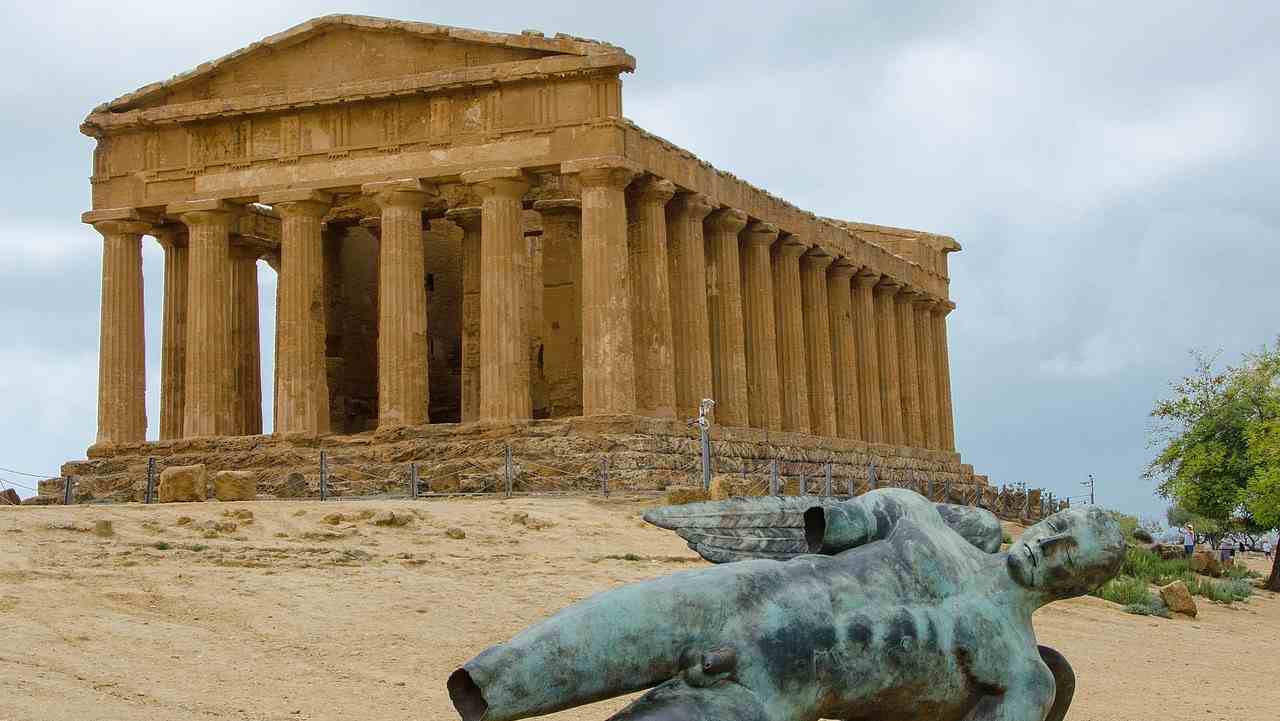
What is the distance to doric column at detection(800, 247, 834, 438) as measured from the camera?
41.7 meters

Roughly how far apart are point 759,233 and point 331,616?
26.2 metres

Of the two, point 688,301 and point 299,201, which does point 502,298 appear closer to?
point 688,301

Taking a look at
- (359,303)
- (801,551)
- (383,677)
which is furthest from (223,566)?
(359,303)

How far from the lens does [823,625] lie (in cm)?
443

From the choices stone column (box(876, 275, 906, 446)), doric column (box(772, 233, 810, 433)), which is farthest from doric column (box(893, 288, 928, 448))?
doric column (box(772, 233, 810, 433))

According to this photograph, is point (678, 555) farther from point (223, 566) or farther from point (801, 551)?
point (801, 551)

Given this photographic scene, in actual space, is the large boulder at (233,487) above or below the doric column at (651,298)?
below

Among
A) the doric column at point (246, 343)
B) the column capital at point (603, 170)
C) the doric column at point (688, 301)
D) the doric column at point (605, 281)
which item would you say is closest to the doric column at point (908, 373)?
the doric column at point (688, 301)

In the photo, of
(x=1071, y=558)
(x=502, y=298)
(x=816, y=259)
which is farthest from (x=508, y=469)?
(x=1071, y=558)

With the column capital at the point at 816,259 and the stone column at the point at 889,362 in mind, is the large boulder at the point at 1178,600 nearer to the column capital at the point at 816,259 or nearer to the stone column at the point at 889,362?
the column capital at the point at 816,259

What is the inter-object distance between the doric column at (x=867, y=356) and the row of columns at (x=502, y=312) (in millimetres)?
3496

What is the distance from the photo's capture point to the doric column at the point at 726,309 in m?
36.5

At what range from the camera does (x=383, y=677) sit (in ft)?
38.8

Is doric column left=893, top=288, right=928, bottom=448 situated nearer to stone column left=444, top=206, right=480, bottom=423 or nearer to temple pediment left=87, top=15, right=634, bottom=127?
stone column left=444, top=206, right=480, bottom=423
